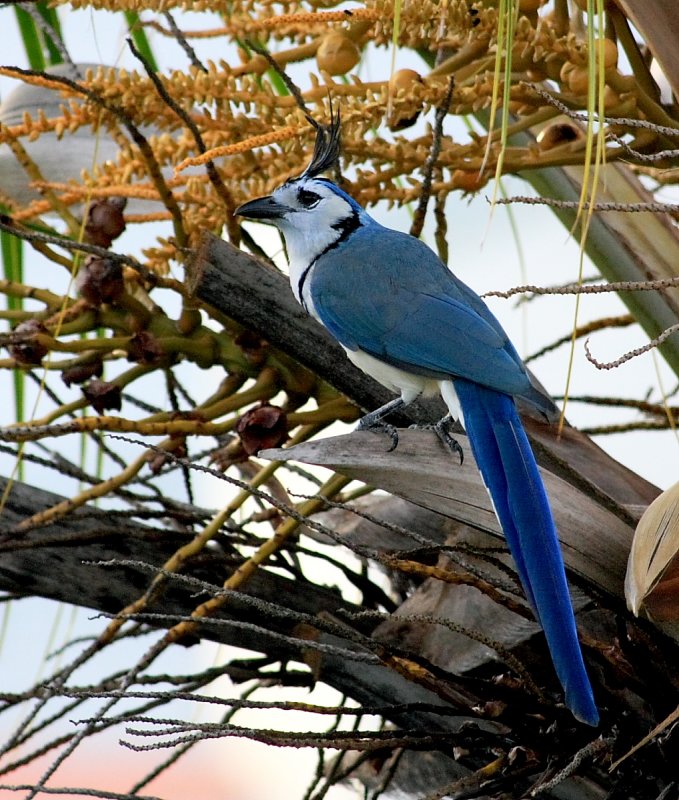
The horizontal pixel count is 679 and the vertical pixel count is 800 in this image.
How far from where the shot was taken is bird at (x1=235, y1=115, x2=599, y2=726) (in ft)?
2.32

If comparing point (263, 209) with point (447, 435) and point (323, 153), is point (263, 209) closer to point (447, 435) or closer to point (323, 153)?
point (323, 153)

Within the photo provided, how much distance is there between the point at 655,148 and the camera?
0.90 metres

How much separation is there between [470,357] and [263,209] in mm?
256

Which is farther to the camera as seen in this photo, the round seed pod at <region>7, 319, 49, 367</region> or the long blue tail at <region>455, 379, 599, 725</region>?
the round seed pod at <region>7, 319, 49, 367</region>

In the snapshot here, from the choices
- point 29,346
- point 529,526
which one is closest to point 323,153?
point 29,346

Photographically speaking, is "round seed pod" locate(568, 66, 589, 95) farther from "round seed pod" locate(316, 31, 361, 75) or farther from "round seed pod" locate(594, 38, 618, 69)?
"round seed pod" locate(316, 31, 361, 75)

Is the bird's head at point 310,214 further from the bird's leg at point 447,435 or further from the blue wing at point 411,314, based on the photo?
the bird's leg at point 447,435

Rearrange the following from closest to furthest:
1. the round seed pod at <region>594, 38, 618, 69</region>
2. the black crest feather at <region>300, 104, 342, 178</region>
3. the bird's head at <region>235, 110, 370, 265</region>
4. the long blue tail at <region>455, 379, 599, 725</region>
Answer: the long blue tail at <region>455, 379, 599, 725</region> < the round seed pod at <region>594, 38, 618, 69</region> < the black crest feather at <region>300, 104, 342, 178</region> < the bird's head at <region>235, 110, 370, 265</region>

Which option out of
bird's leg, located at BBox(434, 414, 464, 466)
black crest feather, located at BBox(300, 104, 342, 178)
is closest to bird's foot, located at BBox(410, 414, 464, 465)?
bird's leg, located at BBox(434, 414, 464, 466)

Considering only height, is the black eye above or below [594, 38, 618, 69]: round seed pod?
above

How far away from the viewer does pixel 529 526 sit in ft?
2.38

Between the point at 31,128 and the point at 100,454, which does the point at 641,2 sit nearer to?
the point at 31,128

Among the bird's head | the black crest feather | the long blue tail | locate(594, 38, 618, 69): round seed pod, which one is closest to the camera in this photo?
the long blue tail

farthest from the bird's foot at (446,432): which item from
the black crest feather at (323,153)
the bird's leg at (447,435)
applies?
the black crest feather at (323,153)
